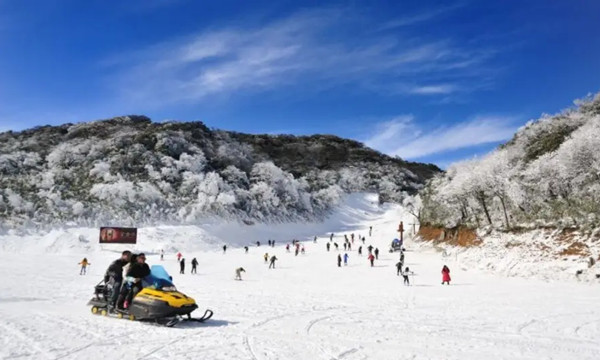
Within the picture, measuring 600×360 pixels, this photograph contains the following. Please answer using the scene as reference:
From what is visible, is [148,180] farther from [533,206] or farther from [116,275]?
[116,275]

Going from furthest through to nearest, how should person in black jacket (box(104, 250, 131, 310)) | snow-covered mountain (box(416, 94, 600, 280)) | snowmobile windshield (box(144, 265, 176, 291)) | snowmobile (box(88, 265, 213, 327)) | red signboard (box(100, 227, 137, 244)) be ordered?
red signboard (box(100, 227, 137, 244)), snow-covered mountain (box(416, 94, 600, 280)), person in black jacket (box(104, 250, 131, 310)), snowmobile windshield (box(144, 265, 176, 291)), snowmobile (box(88, 265, 213, 327))

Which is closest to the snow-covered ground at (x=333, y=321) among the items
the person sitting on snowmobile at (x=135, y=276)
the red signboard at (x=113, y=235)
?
the person sitting on snowmobile at (x=135, y=276)

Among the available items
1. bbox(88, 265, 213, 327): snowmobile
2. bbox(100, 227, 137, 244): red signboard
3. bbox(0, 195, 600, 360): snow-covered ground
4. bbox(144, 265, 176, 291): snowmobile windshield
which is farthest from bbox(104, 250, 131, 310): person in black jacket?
bbox(100, 227, 137, 244): red signboard

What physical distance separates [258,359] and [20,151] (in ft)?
309

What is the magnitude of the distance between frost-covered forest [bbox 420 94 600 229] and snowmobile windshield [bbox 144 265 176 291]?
90.3 ft

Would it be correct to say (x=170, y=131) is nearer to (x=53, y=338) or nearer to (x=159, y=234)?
(x=159, y=234)

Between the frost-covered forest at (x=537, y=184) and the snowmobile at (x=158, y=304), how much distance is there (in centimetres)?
2745


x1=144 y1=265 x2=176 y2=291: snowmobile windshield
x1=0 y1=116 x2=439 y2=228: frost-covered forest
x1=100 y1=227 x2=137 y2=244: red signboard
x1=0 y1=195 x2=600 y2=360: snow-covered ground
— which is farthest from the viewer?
x1=0 y1=116 x2=439 y2=228: frost-covered forest

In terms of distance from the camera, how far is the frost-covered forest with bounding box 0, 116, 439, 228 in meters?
64.7

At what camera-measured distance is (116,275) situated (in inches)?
481

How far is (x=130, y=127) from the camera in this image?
112750 millimetres

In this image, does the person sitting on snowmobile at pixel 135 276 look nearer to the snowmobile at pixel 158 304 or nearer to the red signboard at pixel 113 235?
the snowmobile at pixel 158 304

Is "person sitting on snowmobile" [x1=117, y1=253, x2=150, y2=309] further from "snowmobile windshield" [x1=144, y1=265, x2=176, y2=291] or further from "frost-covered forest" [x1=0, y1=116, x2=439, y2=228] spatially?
"frost-covered forest" [x1=0, y1=116, x2=439, y2=228]

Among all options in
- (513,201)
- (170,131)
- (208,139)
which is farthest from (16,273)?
(208,139)
